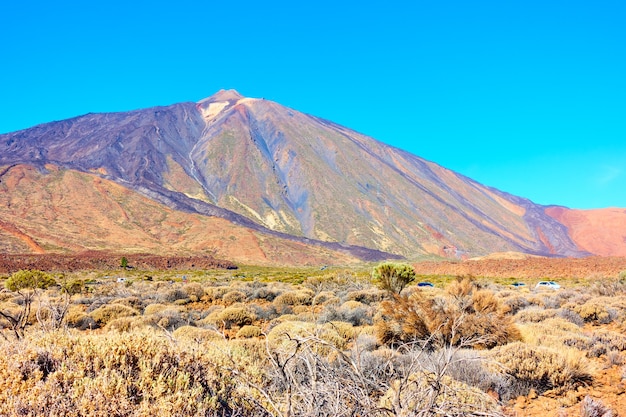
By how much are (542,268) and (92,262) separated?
52741mm

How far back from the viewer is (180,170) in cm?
12419

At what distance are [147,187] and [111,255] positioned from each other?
47543 mm

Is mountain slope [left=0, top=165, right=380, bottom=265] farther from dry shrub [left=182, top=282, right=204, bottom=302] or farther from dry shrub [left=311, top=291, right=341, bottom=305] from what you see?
dry shrub [left=311, top=291, right=341, bottom=305]

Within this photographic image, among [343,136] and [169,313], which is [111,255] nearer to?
[169,313]

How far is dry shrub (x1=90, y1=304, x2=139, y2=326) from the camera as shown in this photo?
1108cm

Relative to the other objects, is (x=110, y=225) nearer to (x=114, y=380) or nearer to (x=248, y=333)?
(x=248, y=333)

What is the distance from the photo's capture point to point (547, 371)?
5.70m

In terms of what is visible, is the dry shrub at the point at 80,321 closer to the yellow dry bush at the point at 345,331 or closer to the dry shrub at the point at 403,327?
the yellow dry bush at the point at 345,331

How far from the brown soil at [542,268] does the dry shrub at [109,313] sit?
2731 centimetres

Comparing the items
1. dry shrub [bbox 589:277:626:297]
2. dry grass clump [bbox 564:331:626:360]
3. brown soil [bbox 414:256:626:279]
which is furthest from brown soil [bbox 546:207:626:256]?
dry grass clump [bbox 564:331:626:360]

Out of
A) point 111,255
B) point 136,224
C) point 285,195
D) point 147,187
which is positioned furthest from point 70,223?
point 285,195

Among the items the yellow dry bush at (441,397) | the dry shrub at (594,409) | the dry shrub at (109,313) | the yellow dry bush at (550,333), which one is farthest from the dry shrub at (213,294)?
the dry shrub at (594,409)

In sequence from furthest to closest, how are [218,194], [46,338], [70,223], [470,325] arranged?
1. [218,194]
2. [70,223]
3. [470,325]
4. [46,338]

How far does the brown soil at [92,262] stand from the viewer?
43928mm
